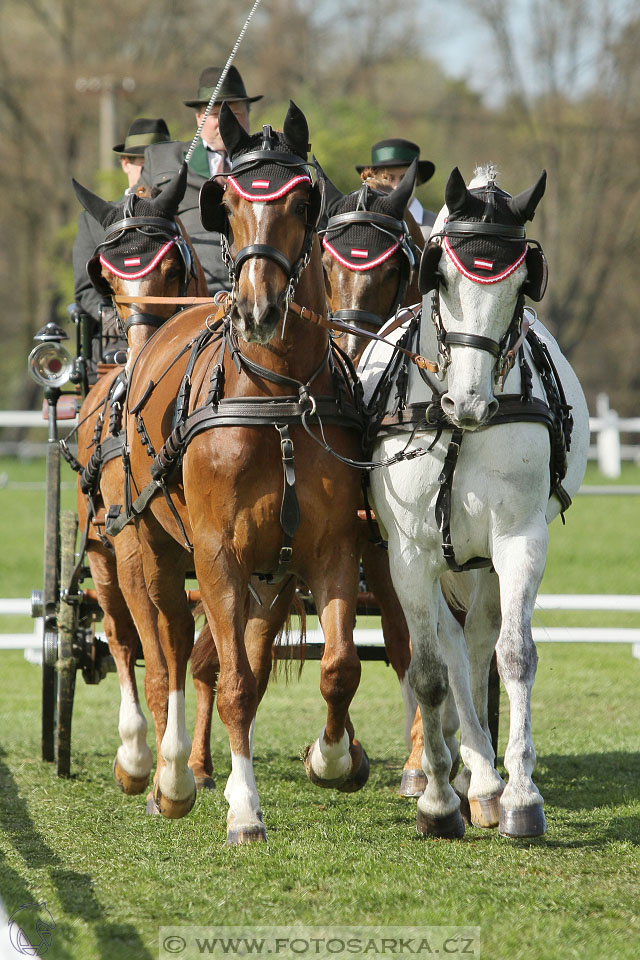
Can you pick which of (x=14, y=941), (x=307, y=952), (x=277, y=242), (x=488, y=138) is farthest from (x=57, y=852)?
(x=488, y=138)

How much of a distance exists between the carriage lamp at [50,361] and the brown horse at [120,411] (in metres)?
0.51

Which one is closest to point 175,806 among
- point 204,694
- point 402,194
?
point 204,694

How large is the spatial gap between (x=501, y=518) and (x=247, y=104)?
3.82 m

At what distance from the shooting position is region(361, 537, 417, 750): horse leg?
17.5 ft

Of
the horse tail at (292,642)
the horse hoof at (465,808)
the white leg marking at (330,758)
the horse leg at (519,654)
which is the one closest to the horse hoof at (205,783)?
the horse tail at (292,642)

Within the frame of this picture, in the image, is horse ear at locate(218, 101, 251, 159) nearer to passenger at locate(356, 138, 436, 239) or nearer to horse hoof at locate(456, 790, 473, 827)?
passenger at locate(356, 138, 436, 239)

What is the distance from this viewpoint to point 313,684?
32.4 feet

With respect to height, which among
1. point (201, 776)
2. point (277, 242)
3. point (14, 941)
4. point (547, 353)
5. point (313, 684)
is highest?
point (277, 242)

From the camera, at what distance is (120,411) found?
5547 millimetres

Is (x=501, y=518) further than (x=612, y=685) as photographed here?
No

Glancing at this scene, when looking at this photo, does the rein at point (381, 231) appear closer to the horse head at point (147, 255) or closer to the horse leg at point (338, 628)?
the horse head at point (147, 255)

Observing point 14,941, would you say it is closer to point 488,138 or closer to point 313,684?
point 313,684

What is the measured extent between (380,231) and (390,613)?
1.71m

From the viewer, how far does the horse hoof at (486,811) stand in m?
4.42
